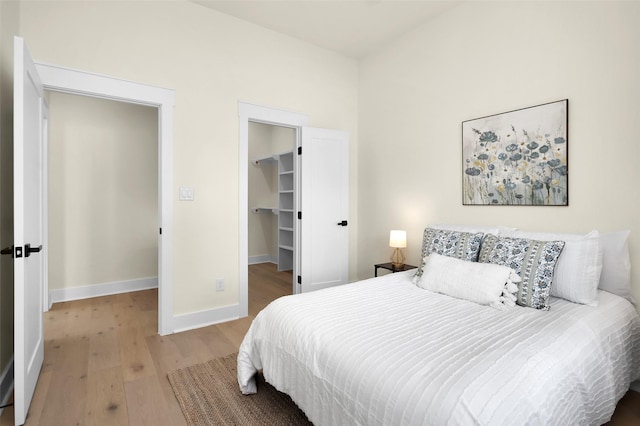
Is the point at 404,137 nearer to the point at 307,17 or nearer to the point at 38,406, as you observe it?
the point at 307,17

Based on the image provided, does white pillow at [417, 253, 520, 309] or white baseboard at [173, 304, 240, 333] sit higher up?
white pillow at [417, 253, 520, 309]

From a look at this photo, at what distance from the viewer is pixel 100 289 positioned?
4.12 m

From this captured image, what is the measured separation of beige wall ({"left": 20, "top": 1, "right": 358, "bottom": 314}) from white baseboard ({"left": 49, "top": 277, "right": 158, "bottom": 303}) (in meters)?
1.79

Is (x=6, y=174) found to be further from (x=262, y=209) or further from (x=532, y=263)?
(x=262, y=209)

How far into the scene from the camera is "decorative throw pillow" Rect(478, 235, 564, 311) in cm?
191

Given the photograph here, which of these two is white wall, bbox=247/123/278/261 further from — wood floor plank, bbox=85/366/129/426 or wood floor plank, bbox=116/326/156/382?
wood floor plank, bbox=85/366/129/426

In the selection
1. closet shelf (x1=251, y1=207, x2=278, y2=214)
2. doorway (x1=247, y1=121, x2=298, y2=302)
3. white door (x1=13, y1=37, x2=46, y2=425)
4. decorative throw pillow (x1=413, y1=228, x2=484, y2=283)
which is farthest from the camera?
closet shelf (x1=251, y1=207, x2=278, y2=214)

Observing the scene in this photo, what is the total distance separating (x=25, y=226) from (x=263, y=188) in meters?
4.85

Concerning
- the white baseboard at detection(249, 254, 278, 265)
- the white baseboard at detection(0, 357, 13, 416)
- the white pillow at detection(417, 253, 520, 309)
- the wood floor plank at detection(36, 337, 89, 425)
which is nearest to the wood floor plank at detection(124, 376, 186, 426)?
the wood floor plank at detection(36, 337, 89, 425)

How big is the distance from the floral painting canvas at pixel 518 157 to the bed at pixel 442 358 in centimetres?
64

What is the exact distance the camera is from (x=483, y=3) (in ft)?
9.30

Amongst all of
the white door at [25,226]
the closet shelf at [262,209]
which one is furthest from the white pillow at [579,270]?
the closet shelf at [262,209]

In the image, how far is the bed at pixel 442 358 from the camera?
109cm

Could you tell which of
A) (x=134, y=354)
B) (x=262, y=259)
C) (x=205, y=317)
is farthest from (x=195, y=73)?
(x=262, y=259)
